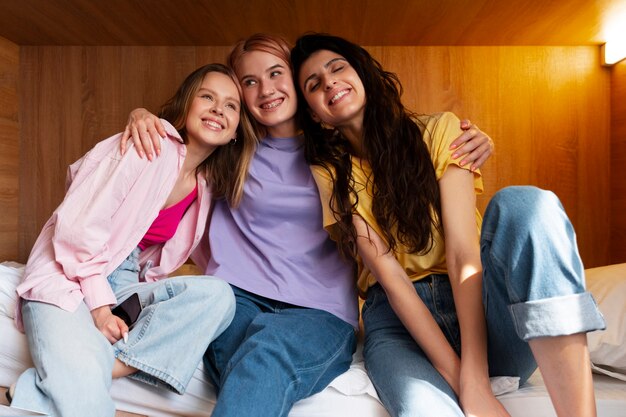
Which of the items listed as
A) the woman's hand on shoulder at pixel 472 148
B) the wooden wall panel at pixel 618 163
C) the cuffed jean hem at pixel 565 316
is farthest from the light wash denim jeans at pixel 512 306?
the wooden wall panel at pixel 618 163

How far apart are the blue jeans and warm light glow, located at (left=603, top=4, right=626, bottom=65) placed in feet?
3.83

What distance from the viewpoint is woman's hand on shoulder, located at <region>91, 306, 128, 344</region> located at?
976mm

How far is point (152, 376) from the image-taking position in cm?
97

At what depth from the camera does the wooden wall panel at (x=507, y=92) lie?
189 centimetres

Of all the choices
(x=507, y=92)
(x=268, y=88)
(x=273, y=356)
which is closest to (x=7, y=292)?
(x=273, y=356)

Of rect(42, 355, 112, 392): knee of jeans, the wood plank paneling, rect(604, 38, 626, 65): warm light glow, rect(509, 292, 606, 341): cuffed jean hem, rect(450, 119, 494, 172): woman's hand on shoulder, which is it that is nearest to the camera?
rect(509, 292, 606, 341): cuffed jean hem

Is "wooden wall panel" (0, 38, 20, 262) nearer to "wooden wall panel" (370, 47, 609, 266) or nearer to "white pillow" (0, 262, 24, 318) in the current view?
"white pillow" (0, 262, 24, 318)

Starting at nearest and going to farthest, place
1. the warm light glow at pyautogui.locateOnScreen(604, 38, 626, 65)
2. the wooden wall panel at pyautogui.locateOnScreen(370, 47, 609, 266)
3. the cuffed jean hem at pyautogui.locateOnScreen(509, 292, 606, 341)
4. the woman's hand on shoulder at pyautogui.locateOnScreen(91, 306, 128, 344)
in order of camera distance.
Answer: the cuffed jean hem at pyautogui.locateOnScreen(509, 292, 606, 341), the woman's hand on shoulder at pyautogui.locateOnScreen(91, 306, 128, 344), the warm light glow at pyautogui.locateOnScreen(604, 38, 626, 65), the wooden wall panel at pyautogui.locateOnScreen(370, 47, 609, 266)

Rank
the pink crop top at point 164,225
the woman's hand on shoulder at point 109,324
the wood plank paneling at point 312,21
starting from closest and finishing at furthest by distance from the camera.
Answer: the woman's hand on shoulder at point 109,324, the pink crop top at point 164,225, the wood plank paneling at point 312,21

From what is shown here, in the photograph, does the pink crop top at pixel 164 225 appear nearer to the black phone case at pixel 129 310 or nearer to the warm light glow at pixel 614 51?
the black phone case at pixel 129 310

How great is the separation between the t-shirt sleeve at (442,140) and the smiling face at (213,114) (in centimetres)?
42

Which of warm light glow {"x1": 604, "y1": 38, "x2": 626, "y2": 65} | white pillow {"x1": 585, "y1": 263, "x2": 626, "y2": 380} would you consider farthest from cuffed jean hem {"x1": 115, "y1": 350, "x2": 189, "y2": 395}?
warm light glow {"x1": 604, "y1": 38, "x2": 626, "y2": 65}

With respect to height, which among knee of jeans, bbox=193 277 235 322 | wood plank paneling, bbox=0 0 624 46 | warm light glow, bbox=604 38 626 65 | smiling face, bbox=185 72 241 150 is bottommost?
knee of jeans, bbox=193 277 235 322

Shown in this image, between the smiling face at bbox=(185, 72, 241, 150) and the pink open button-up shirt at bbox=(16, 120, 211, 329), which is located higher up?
the smiling face at bbox=(185, 72, 241, 150)
